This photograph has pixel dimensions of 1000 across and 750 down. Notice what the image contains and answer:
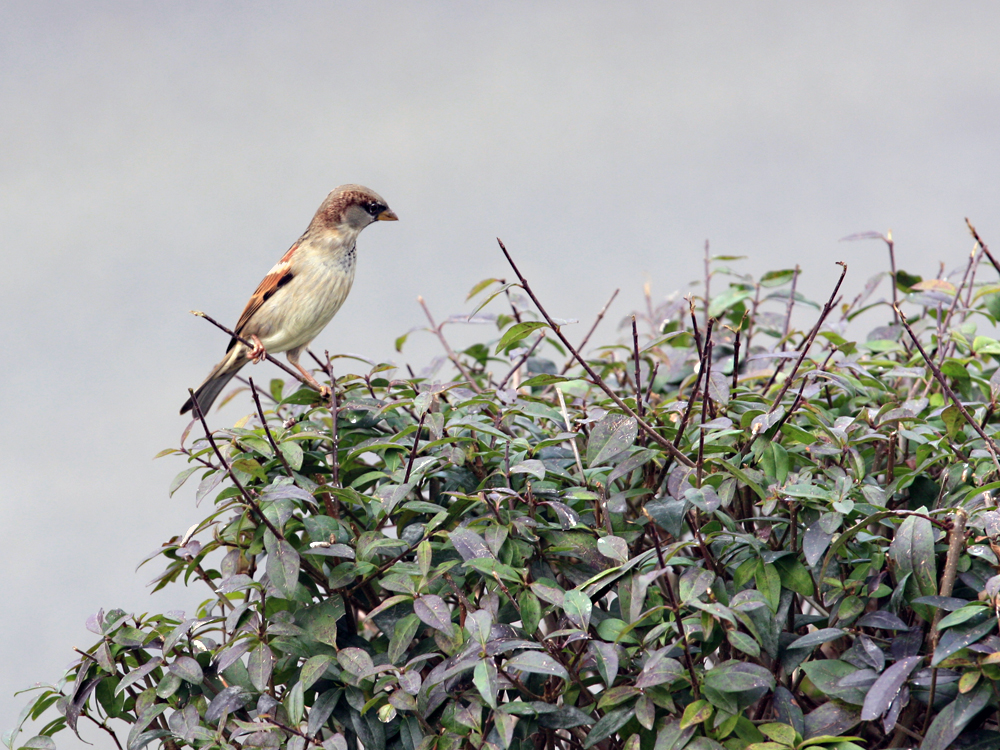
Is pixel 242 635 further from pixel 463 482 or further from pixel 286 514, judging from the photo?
pixel 463 482

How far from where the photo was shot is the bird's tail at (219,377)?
250 centimetres

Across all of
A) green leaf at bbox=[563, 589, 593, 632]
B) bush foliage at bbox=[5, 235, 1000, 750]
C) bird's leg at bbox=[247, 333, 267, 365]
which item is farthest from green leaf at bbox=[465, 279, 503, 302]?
green leaf at bbox=[563, 589, 593, 632]

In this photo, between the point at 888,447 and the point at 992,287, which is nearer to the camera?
the point at 888,447

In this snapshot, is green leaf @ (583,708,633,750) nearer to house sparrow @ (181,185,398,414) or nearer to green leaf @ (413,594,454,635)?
green leaf @ (413,594,454,635)

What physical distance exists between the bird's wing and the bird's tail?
40 mm

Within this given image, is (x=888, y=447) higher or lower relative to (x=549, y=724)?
higher

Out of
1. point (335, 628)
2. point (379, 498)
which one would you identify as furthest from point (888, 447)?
point (335, 628)

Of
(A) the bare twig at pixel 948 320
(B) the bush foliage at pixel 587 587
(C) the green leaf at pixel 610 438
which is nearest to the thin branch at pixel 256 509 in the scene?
(B) the bush foliage at pixel 587 587

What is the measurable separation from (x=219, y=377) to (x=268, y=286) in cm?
30

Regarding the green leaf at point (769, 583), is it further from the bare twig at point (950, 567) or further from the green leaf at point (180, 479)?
the green leaf at point (180, 479)

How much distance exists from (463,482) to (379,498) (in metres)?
0.19

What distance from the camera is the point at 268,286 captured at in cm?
251

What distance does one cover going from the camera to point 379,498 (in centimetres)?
144

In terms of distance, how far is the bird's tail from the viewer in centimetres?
250
